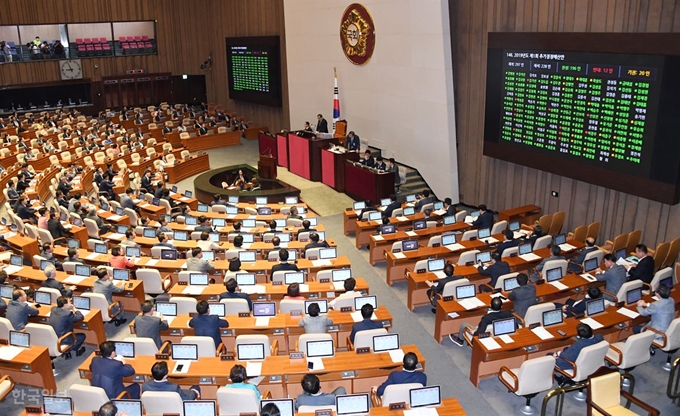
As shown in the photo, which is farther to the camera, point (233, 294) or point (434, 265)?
point (434, 265)

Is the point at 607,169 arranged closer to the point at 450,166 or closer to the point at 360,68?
the point at 450,166

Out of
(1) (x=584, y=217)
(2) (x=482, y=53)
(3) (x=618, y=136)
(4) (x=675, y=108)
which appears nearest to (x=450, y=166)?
(2) (x=482, y=53)

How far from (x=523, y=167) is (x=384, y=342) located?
9017 mm

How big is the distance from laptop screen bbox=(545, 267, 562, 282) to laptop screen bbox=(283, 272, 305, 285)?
434cm

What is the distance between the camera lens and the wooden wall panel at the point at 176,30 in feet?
89.2

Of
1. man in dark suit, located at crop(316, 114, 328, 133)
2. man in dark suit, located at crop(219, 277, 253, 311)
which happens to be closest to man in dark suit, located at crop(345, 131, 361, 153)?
man in dark suit, located at crop(316, 114, 328, 133)

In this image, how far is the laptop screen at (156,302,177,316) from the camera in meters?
9.08

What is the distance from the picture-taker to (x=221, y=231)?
13695 mm

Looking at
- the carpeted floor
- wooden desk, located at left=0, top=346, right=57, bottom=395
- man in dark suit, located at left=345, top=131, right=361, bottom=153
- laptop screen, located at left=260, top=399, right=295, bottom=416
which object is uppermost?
man in dark suit, located at left=345, top=131, right=361, bottom=153

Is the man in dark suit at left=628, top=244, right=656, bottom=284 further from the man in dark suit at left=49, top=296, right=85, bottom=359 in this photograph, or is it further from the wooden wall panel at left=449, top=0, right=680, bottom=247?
the man in dark suit at left=49, top=296, right=85, bottom=359

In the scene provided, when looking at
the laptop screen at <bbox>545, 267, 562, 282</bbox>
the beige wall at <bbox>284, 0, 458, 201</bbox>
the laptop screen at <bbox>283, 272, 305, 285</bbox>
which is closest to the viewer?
the laptop screen at <bbox>545, 267, 562, 282</bbox>

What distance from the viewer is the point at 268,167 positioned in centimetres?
1964

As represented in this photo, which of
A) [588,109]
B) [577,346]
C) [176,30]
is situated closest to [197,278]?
[577,346]

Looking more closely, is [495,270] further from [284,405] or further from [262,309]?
[284,405]
